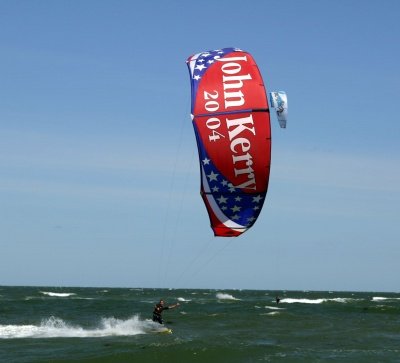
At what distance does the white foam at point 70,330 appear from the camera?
30.8m

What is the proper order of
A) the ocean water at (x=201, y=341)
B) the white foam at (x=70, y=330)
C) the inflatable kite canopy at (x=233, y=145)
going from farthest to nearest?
the white foam at (x=70, y=330), the ocean water at (x=201, y=341), the inflatable kite canopy at (x=233, y=145)

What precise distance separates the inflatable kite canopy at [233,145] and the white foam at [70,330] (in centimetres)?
1510

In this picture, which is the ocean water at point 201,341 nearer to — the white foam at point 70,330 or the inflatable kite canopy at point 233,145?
the white foam at point 70,330

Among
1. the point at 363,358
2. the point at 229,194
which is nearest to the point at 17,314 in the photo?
the point at 363,358

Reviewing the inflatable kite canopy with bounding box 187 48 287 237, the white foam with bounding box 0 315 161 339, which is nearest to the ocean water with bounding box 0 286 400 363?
the white foam with bounding box 0 315 161 339

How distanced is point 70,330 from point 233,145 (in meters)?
19.6

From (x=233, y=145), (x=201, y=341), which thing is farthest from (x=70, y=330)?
(x=233, y=145)

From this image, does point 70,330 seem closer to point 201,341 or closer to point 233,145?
point 201,341

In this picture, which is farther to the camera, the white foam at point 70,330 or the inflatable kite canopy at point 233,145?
the white foam at point 70,330

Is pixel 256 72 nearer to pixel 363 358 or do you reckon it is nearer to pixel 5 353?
pixel 363 358

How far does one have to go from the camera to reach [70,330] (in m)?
33.5

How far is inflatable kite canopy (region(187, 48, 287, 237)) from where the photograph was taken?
16.8 m

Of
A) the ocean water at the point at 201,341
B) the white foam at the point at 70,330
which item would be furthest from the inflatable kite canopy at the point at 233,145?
the white foam at the point at 70,330

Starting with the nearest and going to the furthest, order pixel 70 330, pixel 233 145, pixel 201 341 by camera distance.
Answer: pixel 233 145
pixel 201 341
pixel 70 330
